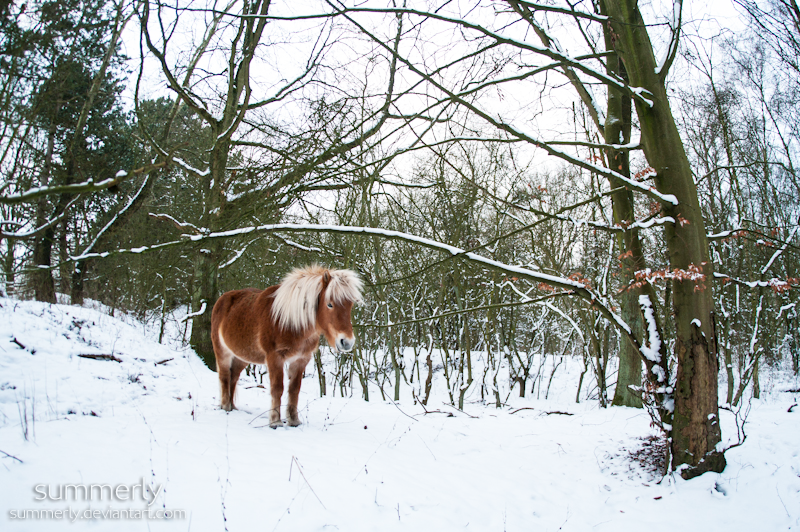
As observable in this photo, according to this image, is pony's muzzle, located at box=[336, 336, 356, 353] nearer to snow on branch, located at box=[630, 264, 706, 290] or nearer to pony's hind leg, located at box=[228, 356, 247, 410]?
pony's hind leg, located at box=[228, 356, 247, 410]

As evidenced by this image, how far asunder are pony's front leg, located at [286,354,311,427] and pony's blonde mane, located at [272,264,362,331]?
0.50 metres

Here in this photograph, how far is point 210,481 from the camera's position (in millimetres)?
2674

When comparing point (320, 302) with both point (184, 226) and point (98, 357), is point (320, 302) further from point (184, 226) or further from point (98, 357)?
point (98, 357)

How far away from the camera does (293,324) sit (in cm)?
429

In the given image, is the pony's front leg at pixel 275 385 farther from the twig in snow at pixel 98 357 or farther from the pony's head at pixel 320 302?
the twig in snow at pixel 98 357

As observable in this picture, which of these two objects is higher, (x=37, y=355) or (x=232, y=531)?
(x=37, y=355)

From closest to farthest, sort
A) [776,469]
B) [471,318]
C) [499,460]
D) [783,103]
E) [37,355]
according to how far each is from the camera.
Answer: [776,469] → [499,460] → [37,355] → [783,103] → [471,318]

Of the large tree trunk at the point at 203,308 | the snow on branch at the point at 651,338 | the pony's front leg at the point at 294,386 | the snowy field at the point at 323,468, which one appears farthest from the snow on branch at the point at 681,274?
the large tree trunk at the point at 203,308

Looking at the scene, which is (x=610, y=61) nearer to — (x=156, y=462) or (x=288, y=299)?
(x=288, y=299)

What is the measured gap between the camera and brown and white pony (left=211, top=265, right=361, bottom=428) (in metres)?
4.16

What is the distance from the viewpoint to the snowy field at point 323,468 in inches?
92.7

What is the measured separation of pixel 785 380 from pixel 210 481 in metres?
18.0

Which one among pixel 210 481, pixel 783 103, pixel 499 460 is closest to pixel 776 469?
pixel 499 460

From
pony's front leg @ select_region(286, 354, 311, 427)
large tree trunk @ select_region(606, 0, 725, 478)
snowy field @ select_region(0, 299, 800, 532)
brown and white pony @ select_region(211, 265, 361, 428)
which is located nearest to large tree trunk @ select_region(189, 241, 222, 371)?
→ snowy field @ select_region(0, 299, 800, 532)
